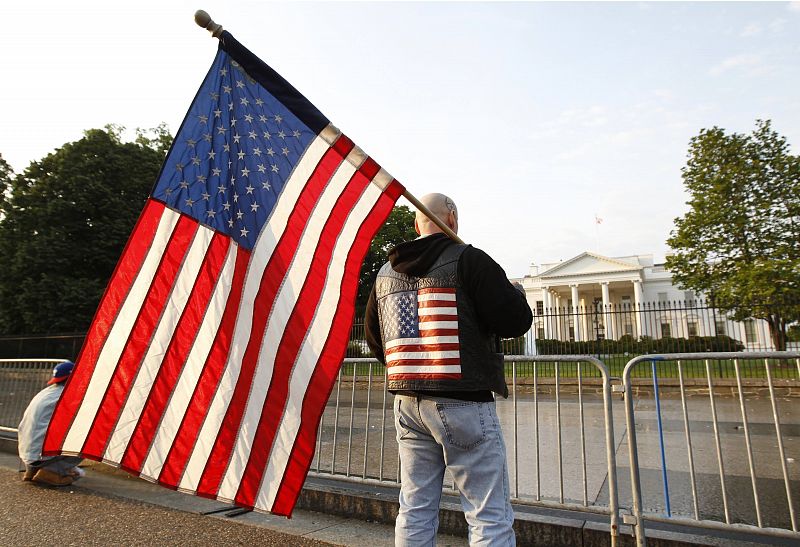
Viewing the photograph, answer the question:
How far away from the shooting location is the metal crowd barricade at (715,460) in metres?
3.35

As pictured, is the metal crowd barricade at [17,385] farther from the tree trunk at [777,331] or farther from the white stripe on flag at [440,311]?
the tree trunk at [777,331]

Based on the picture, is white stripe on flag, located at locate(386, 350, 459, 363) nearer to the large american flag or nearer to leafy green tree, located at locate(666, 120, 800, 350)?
the large american flag

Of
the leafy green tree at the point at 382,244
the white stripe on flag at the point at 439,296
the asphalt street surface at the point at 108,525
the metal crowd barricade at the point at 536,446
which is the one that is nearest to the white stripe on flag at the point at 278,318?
the white stripe on flag at the point at 439,296

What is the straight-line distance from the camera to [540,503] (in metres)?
3.89

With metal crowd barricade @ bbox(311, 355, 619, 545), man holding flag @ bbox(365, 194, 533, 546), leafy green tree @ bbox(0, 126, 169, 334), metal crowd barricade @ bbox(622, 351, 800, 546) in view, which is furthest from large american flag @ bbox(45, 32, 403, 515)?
leafy green tree @ bbox(0, 126, 169, 334)

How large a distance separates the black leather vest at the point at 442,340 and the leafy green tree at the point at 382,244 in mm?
32325

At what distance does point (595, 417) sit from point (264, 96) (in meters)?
8.84

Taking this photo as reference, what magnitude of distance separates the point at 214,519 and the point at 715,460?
531cm

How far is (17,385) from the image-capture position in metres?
7.95

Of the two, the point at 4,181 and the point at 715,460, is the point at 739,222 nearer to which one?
the point at 715,460

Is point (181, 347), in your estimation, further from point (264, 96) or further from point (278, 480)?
point (264, 96)

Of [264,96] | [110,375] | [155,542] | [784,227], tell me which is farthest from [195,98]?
[784,227]

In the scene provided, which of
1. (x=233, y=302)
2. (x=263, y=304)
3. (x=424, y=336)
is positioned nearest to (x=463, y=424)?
(x=424, y=336)

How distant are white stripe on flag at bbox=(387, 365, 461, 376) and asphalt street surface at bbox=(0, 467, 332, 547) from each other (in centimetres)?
201
